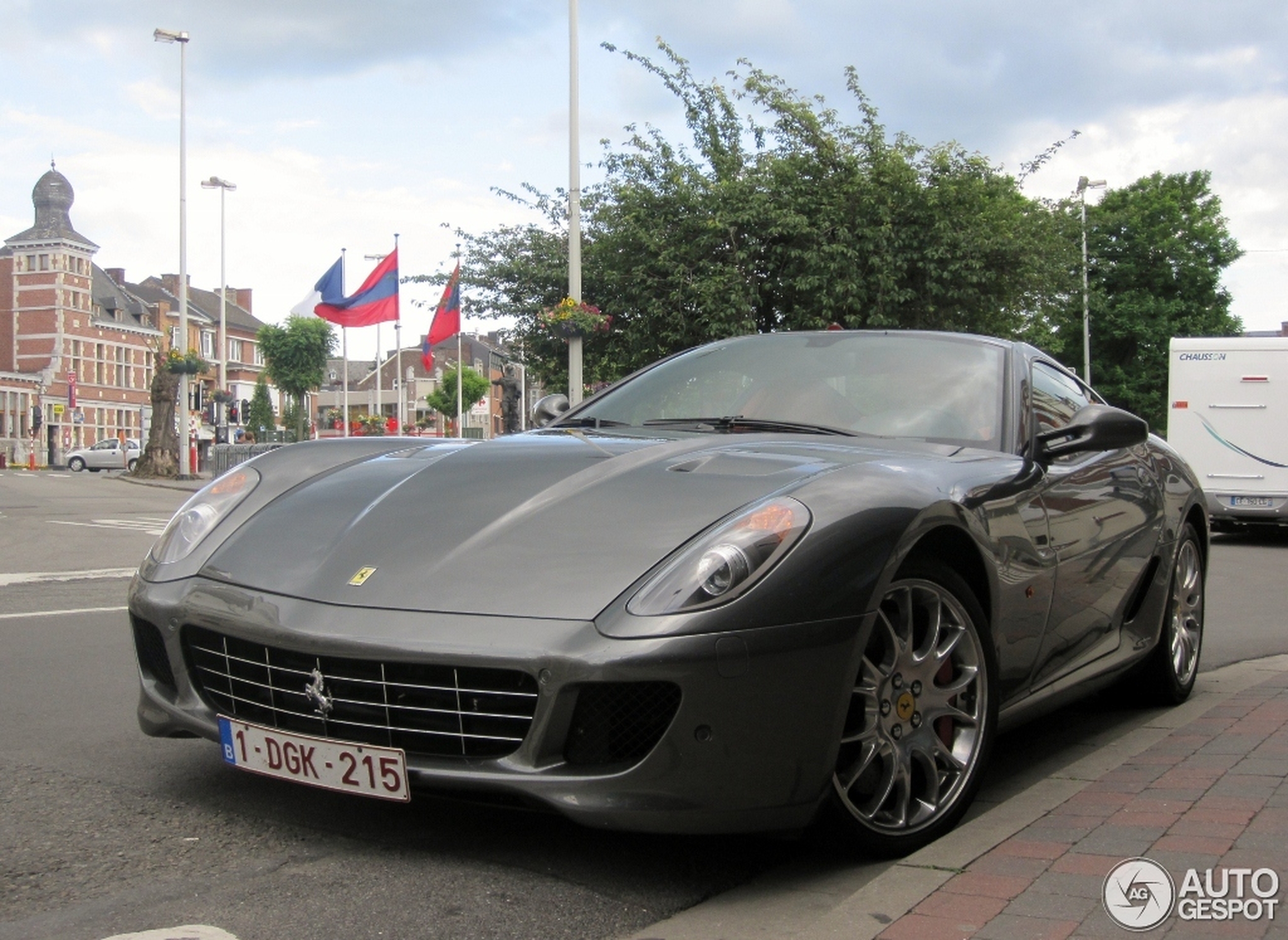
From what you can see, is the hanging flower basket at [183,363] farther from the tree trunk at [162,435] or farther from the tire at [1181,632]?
the tire at [1181,632]

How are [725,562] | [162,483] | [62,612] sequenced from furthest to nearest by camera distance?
[162,483] < [62,612] < [725,562]

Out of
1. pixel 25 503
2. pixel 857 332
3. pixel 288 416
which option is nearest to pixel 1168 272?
pixel 25 503

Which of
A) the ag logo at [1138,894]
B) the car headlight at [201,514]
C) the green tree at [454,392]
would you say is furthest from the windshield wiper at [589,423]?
the green tree at [454,392]

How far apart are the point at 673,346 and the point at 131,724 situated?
66.6ft

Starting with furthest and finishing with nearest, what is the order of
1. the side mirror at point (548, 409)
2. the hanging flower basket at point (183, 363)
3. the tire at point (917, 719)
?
the hanging flower basket at point (183, 363), the side mirror at point (548, 409), the tire at point (917, 719)

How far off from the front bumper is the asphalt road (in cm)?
16

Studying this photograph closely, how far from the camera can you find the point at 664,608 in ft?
9.11

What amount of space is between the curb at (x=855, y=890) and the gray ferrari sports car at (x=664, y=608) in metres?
0.11

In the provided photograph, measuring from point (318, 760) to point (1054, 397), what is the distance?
2.80 m

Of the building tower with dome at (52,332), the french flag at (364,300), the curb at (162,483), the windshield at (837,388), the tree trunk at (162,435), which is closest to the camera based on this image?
the windshield at (837,388)

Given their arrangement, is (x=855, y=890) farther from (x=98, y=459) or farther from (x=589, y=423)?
(x=98, y=459)

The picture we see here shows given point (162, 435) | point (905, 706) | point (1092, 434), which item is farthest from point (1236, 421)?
point (162, 435)

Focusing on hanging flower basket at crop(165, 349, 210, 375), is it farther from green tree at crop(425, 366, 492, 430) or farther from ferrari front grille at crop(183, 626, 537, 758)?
green tree at crop(425, 366, 492, 430)

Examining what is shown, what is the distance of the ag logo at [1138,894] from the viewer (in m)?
2.65
